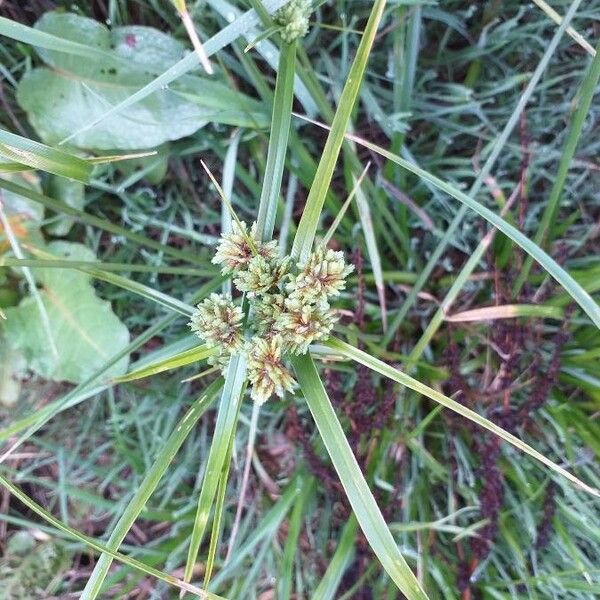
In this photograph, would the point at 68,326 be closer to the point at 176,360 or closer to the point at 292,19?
the point at 176,360

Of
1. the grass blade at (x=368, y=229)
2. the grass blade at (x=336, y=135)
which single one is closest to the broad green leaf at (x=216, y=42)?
the grass blade at (x=336, y=135)

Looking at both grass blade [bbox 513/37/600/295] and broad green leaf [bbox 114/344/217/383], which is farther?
grass blade [bbox 513/37/600/295]

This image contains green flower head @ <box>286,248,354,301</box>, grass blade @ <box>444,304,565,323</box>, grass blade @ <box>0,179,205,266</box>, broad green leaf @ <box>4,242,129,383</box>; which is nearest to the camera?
green flower head @ <box>286,248,354,301</box>

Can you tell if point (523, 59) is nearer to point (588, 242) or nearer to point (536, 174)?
point (536, 174)

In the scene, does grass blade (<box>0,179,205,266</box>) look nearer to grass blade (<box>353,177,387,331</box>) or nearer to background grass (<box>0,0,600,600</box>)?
background grass (<box>0,0,600,600</box>)

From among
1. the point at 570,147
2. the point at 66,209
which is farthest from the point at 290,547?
the point at 570,147

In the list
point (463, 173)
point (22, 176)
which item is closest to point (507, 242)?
point (463, 173)

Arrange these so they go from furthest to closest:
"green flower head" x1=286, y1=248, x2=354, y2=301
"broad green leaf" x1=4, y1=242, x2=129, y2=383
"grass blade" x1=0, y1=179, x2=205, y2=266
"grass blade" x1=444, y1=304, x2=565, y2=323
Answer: "broad green leaf" x1=4, y1=242, x2=129, y2=383, "grass blade" x1=444, y1=304, x2=565, y2=323, "grass blade" x1=0, y1=179, x2=205, y2=266, "green flower head" x1=286, y1=248, x2=354, y2=301

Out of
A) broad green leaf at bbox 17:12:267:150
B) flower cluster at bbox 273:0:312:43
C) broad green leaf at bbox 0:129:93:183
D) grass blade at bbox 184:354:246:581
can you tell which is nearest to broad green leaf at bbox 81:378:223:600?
grass blade at bbox 184:354:246:581
